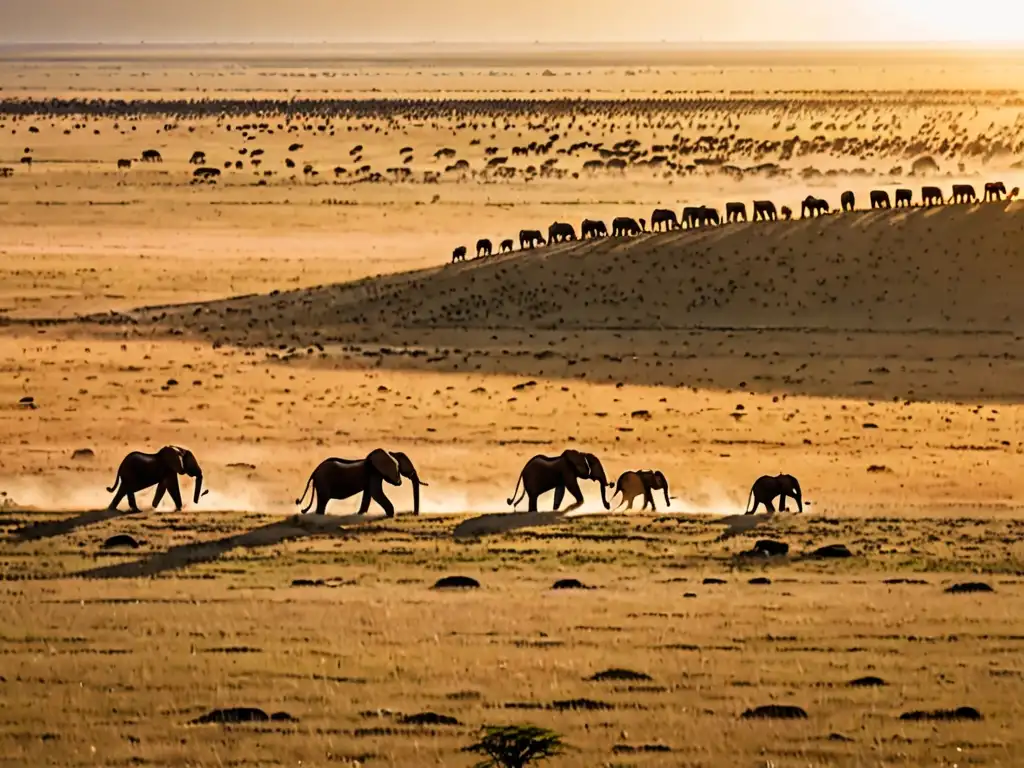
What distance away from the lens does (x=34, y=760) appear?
13.8 metres

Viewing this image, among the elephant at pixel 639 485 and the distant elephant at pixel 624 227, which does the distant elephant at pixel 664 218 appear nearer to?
the distant elephant at pixel 624 227

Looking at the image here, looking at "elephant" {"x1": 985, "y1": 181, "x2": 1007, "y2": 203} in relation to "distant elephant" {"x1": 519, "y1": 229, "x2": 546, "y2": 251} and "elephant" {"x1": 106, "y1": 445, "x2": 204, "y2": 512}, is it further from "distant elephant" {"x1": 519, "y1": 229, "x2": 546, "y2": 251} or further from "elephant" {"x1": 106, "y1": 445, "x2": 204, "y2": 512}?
"elephant" {"x1": 106, "y1": 445, "x2": 204, "y2": 512}

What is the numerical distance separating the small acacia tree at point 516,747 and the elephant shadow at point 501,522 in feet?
30.9

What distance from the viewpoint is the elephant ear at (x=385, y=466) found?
24.3 metres

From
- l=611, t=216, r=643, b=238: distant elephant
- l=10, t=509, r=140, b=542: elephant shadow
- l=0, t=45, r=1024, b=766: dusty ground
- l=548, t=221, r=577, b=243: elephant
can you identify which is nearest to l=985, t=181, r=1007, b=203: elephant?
l=0, t=45, r=1024, b=766: dusty ground

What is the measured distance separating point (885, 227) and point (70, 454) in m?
28.7

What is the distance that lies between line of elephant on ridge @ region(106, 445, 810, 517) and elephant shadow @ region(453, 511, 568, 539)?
1.50ft

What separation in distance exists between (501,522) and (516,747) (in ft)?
37.5

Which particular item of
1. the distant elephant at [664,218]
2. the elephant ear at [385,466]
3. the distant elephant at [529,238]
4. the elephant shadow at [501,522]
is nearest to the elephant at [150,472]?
the elephant ear at [385,466]

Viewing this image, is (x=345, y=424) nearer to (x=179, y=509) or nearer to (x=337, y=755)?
(x=179, y=509)

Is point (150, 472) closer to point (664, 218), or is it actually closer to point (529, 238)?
point (529, 238)

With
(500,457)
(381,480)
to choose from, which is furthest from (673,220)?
(381,480)

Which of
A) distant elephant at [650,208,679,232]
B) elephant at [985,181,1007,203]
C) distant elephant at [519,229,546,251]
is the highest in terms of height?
elephant at [985,181,1007,203]

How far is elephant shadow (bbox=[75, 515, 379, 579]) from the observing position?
2061cm
